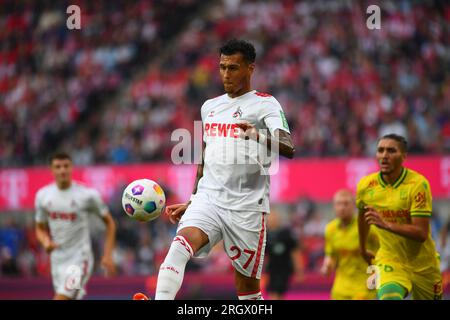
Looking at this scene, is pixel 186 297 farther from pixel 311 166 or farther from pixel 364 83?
pixel 364 83

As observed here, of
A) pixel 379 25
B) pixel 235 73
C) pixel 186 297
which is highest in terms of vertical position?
pixel 379 25

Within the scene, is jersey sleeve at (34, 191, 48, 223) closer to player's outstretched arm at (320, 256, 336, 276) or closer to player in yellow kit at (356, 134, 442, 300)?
player's outstretched arm at (320, 256, 336, 276)

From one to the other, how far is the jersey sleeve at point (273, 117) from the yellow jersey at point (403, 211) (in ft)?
5.41

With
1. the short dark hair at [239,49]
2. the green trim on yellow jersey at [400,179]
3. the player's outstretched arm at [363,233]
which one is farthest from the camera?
the player's outstretched arm at [363,233]

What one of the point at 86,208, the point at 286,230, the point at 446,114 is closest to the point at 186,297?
the point at 286,230

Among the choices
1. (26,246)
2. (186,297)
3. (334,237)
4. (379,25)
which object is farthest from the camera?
(379,25)

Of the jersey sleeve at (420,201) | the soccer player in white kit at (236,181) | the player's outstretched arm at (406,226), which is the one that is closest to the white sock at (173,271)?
the soccer player in white kit at (236,181)

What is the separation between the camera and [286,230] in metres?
13.2

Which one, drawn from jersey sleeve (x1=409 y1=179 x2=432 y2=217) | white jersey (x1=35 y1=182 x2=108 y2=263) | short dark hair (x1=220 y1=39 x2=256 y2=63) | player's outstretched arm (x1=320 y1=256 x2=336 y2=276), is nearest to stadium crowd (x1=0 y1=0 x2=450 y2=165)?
player's outstretched arm (x1=320 y1=256 x2=336 y2=276)

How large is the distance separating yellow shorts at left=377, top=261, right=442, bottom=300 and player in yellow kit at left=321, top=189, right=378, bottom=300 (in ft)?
5.27

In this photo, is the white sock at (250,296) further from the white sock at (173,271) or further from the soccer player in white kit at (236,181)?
the white sock at (173,271)

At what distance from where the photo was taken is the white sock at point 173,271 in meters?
5.94

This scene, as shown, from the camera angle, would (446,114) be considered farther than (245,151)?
Yes
